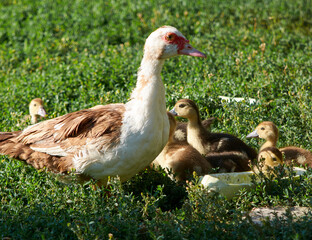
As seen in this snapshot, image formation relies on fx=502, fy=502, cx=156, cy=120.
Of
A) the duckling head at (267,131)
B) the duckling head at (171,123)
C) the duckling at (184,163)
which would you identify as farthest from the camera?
the duckling head at (171,123)

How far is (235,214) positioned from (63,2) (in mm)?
9899

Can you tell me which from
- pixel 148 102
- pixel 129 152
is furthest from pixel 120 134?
pixel 148 102

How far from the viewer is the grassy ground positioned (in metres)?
4.50

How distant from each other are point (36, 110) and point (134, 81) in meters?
1.80

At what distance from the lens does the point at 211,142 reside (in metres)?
6.97

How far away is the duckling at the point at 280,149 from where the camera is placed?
624 cm

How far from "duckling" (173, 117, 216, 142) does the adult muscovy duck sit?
1.81 meters

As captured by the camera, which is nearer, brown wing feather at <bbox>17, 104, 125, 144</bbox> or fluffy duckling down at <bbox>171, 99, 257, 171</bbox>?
brown wing feather at <bbox>17, 104, 125, 144</bbox>

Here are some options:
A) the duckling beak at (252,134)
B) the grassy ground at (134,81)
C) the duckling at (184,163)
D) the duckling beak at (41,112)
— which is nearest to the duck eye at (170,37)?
the duckling at (184,163)

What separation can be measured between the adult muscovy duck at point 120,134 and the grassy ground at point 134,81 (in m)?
0.23

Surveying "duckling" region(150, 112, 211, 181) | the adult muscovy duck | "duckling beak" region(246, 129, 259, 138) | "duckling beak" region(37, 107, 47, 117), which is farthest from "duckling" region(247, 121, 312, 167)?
"duckling beak" region(37, 107, 47, 117)

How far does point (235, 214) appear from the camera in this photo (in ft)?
14.4

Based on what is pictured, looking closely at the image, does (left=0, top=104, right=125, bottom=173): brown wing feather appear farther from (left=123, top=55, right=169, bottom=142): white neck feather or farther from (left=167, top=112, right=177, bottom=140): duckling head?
(left=167, top=112, right=177, bottom=140): duckling head

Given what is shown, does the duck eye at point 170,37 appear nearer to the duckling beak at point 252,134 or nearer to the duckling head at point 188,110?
the duckling head at point 188,110
